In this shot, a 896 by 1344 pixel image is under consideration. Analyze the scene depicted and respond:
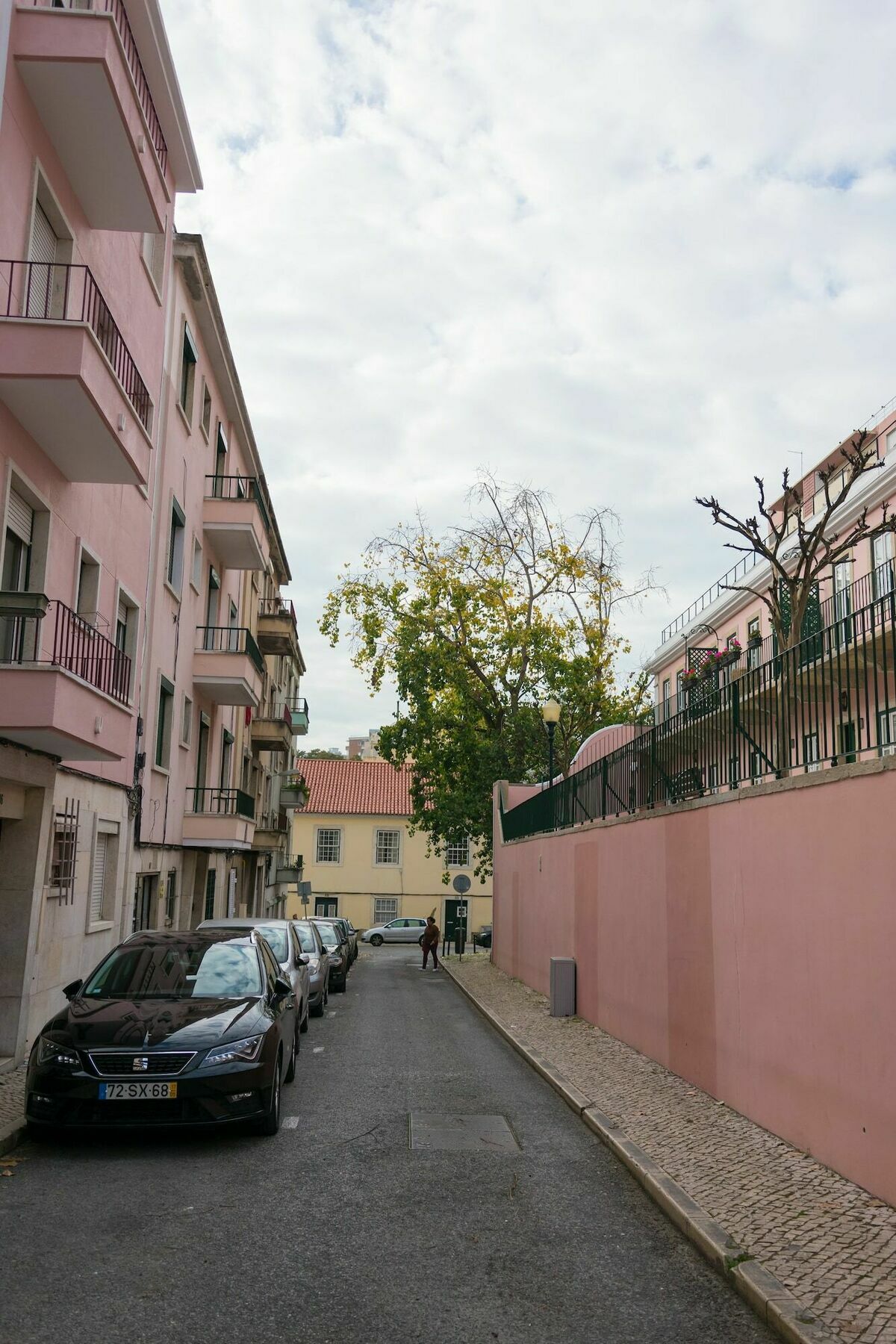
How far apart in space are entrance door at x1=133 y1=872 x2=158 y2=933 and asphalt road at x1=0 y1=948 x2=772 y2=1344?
10.2 meters

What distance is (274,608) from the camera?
36219 mm

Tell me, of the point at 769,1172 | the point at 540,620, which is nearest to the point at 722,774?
the point at 769,1172

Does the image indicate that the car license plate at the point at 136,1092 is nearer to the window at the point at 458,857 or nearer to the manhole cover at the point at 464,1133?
the manhole cover at the point at 464,1133

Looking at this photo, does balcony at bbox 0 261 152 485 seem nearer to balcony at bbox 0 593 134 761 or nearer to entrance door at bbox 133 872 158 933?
balcony at bbox 0 593 134 761

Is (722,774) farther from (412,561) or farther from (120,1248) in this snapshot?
(412,561)

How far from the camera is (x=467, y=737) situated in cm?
3369

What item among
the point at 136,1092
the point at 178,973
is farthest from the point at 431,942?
the point at 136,1092

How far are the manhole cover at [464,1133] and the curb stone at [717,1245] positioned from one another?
0.70 m

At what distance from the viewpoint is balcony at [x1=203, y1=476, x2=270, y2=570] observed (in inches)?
910

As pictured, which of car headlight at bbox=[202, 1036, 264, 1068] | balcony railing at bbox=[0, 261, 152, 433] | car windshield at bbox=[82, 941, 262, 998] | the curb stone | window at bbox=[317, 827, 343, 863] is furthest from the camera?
window at bbox=[317, 827, 343, 863]

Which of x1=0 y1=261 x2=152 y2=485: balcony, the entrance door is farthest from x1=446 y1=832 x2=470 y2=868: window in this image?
x1=0 y1=261 x2=152 y2=485: balcony

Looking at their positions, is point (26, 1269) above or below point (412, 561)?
below

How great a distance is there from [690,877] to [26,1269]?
22.9 feet

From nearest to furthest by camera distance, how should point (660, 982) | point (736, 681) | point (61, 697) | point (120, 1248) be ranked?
point (120, 1248), point (736, 681), point (61, 697), point (660, 982)
